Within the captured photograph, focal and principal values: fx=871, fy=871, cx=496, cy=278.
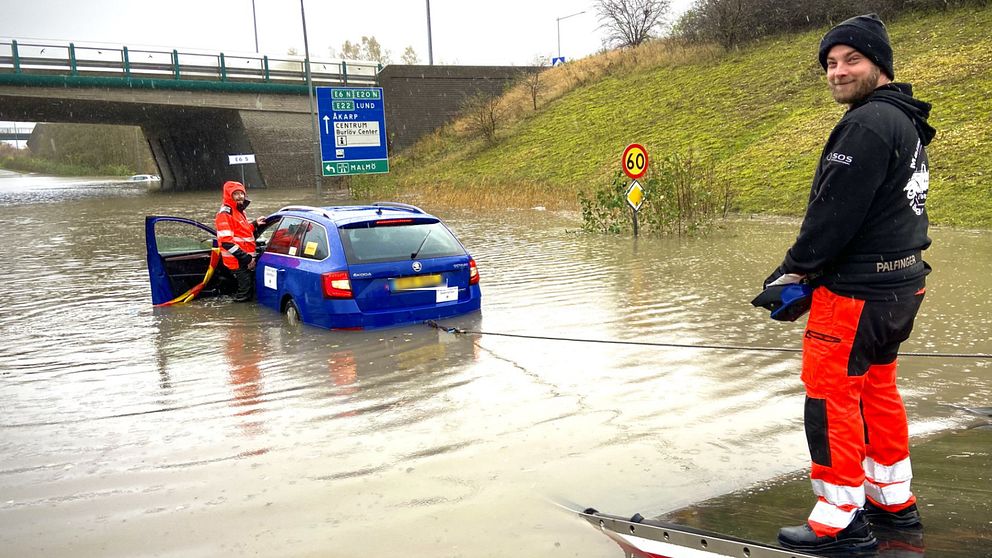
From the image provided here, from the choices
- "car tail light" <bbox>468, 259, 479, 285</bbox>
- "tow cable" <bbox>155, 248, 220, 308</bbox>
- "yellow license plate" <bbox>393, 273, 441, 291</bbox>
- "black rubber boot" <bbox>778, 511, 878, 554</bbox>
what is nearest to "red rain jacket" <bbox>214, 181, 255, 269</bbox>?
"tow cable" <bbox>155, 248, 220, 308</bbox>

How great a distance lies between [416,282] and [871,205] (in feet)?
19.6

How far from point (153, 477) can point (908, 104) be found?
13.9 feet

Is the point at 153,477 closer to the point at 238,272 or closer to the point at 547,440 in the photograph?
the point at 547,440

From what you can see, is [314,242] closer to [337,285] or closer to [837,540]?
[337,285]

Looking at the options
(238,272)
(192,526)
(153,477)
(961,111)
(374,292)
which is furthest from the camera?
(961,111)

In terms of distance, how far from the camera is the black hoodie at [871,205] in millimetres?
3305

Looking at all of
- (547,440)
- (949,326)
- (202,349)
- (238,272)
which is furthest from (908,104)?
(238,272)

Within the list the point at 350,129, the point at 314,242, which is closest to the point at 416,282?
the point at 314,242

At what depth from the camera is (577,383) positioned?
6.60m

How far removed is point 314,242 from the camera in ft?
30.2

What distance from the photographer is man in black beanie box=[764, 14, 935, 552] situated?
333 centimetres

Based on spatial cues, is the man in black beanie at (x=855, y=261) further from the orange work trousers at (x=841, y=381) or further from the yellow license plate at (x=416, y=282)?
the yellow license plate at (x=416, y=282)

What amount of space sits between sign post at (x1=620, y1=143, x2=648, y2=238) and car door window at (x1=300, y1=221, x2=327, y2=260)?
839 centimetres

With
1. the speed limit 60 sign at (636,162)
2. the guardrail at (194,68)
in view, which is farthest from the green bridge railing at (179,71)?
the speed limit 60 sign at (636,162)
